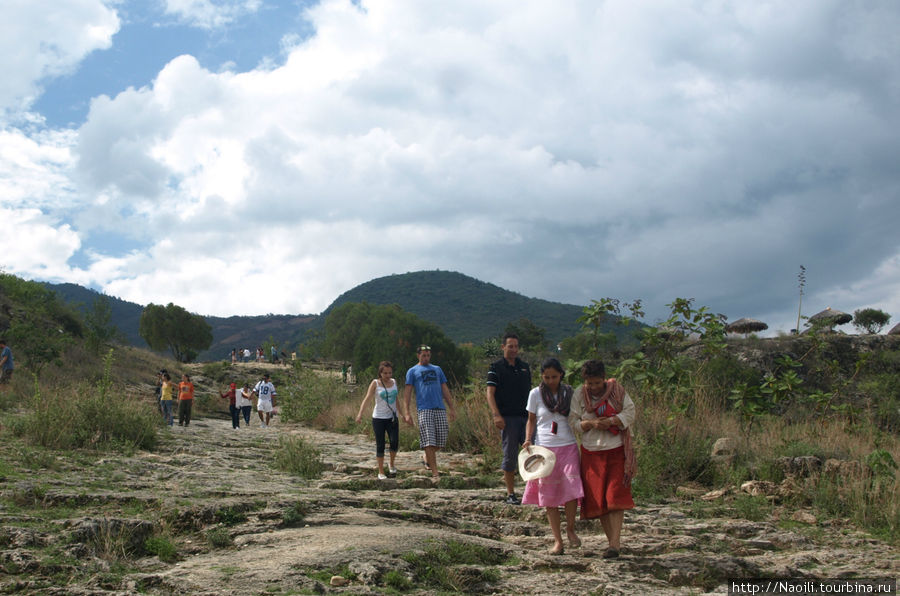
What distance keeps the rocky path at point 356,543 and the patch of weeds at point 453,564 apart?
0.04 ft

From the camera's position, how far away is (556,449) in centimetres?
593

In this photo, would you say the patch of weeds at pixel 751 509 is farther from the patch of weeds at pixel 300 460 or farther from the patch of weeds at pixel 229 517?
the patch of weeds at pixel 300 460

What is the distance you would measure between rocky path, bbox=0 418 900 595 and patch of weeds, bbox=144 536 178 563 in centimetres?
3

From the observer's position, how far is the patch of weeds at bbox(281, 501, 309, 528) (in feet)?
19.1

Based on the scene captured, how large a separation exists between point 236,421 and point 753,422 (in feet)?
48.0

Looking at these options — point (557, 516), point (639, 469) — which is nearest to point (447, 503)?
point (557, 516)

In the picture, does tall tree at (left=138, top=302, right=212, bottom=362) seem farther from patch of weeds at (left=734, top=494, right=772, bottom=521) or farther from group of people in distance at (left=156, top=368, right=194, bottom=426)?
patch of weeds at (left=734, top=494, right=772, bottom=521)

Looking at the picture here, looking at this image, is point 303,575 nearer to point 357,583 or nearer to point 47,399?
point 357,583

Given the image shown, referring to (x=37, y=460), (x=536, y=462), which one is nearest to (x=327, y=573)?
(x=536, y=462)

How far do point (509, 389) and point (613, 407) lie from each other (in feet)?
6.94

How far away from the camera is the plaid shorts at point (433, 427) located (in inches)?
356

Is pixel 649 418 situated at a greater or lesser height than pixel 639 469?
greater

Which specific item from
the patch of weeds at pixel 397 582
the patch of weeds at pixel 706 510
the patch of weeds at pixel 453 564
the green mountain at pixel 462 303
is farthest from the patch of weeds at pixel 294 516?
the green mountain at pixel 462 303

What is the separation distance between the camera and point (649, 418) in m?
9.73
